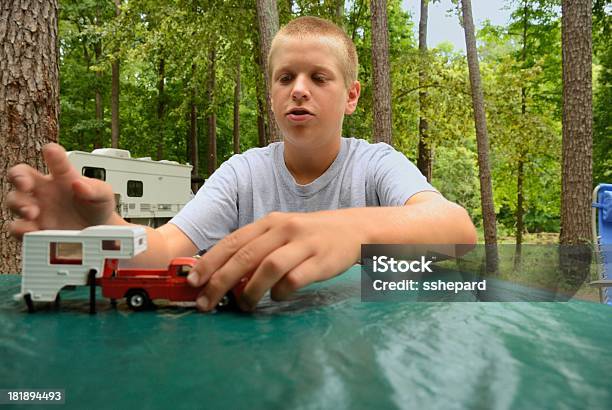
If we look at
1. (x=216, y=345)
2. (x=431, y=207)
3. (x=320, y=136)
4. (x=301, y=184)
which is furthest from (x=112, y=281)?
(x=301, y=184)

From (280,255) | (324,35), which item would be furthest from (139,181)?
Answer: (280,255)

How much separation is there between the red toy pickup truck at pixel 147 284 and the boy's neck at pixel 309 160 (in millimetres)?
834

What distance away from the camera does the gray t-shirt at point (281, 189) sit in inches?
64.3

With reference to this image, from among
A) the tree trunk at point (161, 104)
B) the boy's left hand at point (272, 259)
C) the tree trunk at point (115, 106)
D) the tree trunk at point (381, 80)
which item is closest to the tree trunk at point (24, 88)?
the boy's left hand at point (272, 259)

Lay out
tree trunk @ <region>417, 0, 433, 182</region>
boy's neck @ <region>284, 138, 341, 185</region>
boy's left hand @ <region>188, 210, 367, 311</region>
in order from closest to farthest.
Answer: boy's left hand @ <region>188, 210, 367, 311</region> < boy's neck @ <region>284, 138, 341, 185</region> < tree trunk @ <region>417, 0, 433, 182</region>

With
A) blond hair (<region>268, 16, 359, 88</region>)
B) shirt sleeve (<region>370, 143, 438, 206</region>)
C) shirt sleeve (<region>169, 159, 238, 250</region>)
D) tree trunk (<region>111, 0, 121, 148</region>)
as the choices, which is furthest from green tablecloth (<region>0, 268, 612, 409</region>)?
tree trunk (<region>111, 0, 121, 148</region>)

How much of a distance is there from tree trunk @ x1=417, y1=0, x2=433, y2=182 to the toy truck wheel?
37.1ft

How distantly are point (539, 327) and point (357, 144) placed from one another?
1.19 m

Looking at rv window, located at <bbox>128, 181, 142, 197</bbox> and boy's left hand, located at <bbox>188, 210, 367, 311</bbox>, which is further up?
rv window, located at <bbox>128, 181, 142, 197</bbox>

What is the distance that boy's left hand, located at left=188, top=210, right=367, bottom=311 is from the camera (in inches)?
32.0

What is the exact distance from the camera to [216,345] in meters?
0.66

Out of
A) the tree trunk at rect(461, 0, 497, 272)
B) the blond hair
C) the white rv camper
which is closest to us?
the blond hair

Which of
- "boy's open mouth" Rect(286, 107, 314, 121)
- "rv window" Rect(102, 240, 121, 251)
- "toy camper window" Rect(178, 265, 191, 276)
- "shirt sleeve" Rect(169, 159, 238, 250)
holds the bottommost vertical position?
"toy camper window" Rect(178, 265, 191, 276)

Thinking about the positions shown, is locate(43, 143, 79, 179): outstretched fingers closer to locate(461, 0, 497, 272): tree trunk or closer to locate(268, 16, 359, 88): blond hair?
locate(268, 16, 359, 88): blond hair
